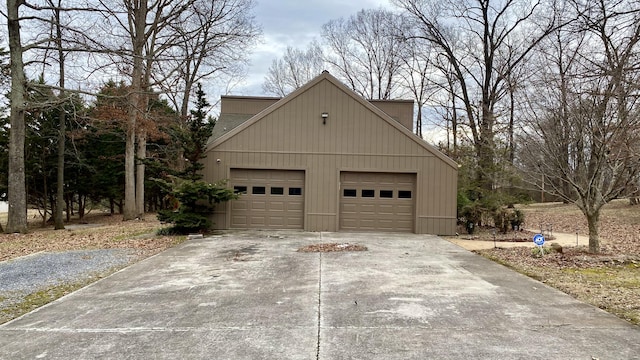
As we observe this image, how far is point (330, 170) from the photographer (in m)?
13.3

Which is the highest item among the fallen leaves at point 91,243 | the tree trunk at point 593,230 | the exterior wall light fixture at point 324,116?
the exterior wall light fixture at point 324,116

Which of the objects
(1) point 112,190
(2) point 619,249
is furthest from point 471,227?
(1) point 112,190

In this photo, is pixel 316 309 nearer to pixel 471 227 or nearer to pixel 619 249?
pixel 619 249

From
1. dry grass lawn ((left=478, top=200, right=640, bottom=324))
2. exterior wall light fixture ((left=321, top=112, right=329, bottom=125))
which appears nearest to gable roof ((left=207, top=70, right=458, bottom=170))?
exterior wall light fixture ((left=321, top=112, right=329, bottom=125))

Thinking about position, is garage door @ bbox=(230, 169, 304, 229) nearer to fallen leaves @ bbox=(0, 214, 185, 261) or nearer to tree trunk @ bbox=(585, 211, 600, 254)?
fallen leaves @ bbox=(0, 214, 185, 261)

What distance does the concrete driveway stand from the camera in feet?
12.2

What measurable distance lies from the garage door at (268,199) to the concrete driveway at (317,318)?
226 inches

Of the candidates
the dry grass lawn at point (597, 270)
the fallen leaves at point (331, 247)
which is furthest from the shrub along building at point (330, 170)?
the dry grass lawn at point (597, 270)

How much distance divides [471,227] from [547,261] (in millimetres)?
5460

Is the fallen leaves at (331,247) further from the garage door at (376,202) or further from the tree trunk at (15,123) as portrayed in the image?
the tree trunk at (15,123)

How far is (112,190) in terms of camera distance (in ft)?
79.9

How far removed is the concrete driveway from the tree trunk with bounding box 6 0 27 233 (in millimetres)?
8978

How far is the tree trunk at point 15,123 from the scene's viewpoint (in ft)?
44.4

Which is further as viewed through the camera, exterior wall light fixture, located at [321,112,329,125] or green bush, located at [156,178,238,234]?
exterior wall light fixture, located at [321,112,329,125]
